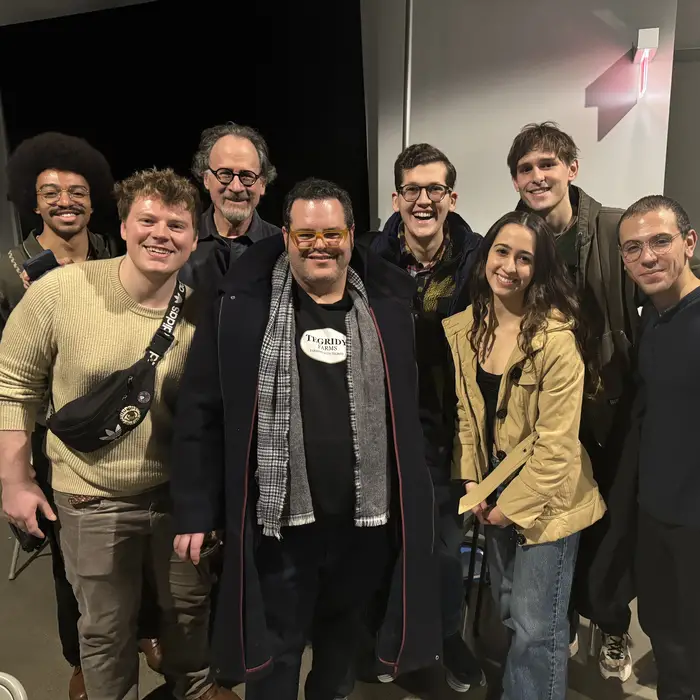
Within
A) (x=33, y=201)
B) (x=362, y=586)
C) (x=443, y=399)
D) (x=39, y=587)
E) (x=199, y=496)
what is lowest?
(x=39, y=587)

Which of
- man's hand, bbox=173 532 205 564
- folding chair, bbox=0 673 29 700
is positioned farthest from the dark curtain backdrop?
folding chair, bbox=0 673 29 700

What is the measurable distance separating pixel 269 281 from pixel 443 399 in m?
0.70

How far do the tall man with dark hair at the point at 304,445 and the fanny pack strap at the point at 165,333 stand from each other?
0.39 feet

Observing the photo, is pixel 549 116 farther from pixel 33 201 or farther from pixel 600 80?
pixel 33 201

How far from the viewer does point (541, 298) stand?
5.13 feet

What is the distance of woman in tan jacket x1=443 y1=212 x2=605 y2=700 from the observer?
1.52 meters

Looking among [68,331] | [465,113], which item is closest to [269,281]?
[68,331]

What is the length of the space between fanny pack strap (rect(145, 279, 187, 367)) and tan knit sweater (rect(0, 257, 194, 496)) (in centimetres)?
3

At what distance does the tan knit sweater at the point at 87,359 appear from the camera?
154 centimetres

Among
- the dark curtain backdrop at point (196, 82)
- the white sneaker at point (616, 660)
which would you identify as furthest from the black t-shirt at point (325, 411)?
the dark curtain backdrop at point (196, 82)

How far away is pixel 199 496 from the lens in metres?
1.51

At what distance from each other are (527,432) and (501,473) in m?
0.14

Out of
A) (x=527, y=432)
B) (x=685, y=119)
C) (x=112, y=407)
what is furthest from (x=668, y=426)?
(x=685, y=119)

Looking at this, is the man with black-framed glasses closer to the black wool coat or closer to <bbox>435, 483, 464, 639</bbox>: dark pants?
the black wool coat
